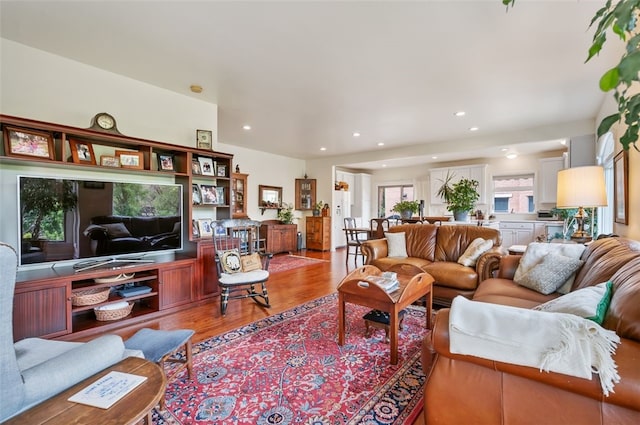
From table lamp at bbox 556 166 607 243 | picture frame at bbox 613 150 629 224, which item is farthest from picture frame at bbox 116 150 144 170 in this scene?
picture frame at bbox 613 150 629 224

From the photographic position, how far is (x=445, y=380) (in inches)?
47.3

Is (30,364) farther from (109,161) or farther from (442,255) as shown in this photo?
(442,255)

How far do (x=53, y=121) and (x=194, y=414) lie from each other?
2934mm

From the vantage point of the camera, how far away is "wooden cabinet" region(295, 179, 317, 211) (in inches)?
318

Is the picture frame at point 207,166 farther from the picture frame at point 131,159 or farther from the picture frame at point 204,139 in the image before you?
the picture frame at point 131,159

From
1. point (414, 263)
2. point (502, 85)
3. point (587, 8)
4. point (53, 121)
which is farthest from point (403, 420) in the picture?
point (53, 121)

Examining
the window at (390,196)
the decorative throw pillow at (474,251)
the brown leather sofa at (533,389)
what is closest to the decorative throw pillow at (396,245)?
the decorative throw pillow at (474,251)

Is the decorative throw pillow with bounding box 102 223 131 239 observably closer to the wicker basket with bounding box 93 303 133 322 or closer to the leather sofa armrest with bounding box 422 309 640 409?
the wicker basket with bounding box 93 303 133 322

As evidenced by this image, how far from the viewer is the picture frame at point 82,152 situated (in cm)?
272

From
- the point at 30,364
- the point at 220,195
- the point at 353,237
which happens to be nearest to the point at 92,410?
the point at 30,364

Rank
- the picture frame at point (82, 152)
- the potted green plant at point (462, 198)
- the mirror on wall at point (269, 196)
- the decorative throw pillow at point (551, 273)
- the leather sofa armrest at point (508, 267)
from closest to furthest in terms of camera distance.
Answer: the decorative throw pillow at point (551, 273), the picture frame at point (82, 152), the leather sofa armrest at point (508, 267), the potted green plant at point (462, 198), the mirror on wall at point (269, 196)

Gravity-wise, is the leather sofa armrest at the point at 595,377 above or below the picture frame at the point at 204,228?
below

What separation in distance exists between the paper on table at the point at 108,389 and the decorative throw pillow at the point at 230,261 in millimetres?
2193

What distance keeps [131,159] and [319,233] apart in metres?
5.17
